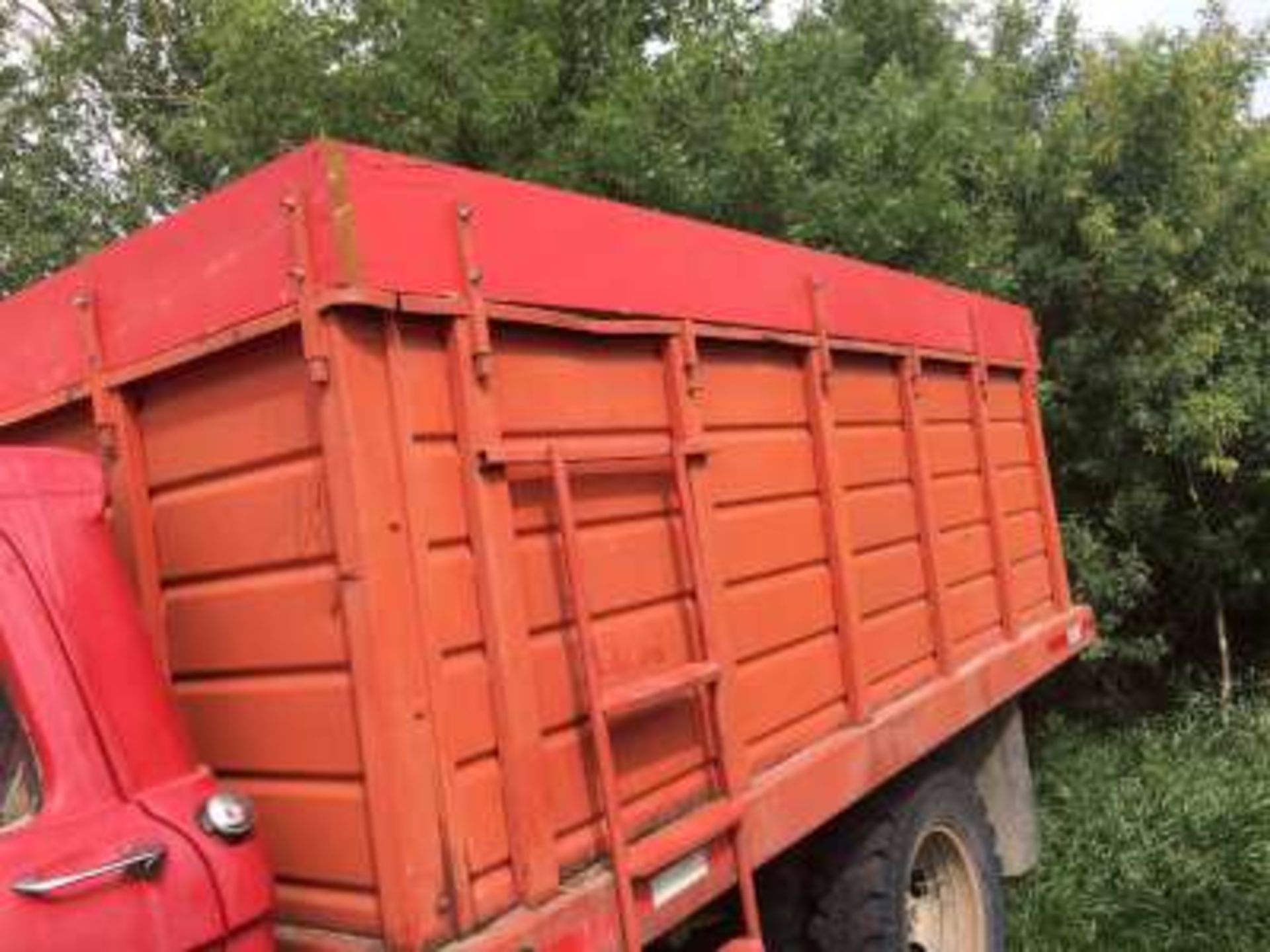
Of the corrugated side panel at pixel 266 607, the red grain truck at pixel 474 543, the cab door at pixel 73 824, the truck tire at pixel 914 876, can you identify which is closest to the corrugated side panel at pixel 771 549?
the red grain truck at pixel 474 543

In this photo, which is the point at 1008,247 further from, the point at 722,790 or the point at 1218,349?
the point at 722,790

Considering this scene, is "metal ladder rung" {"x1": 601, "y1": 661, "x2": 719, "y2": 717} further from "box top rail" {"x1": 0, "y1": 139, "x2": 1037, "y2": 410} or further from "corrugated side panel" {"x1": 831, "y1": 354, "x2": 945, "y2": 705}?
"corrugated side panel" {"x1": 831, "y1": 354, "x2": 945, "y2": 705}

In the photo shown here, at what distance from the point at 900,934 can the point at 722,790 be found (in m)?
1.00

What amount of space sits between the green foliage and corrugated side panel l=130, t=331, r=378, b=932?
5647 millimetres

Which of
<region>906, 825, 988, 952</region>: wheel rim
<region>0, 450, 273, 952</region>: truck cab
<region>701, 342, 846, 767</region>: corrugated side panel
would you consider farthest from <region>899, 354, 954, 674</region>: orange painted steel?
<region>0, 450, 273, 952</region>: truck cab

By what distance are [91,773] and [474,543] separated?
0.75m

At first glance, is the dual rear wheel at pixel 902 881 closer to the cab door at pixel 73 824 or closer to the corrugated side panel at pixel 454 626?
the corrugated side panel at pixel 454 626

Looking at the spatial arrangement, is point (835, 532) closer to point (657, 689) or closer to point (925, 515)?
point (925, 515)

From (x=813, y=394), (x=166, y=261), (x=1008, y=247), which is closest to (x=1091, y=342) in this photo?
(x=1008, y=247)

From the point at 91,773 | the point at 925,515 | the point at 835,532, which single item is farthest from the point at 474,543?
the point at 925,515

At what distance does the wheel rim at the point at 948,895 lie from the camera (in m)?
4.35

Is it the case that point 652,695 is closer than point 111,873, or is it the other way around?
point 111,873

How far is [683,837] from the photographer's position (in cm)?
293

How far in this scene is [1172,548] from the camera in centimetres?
914
